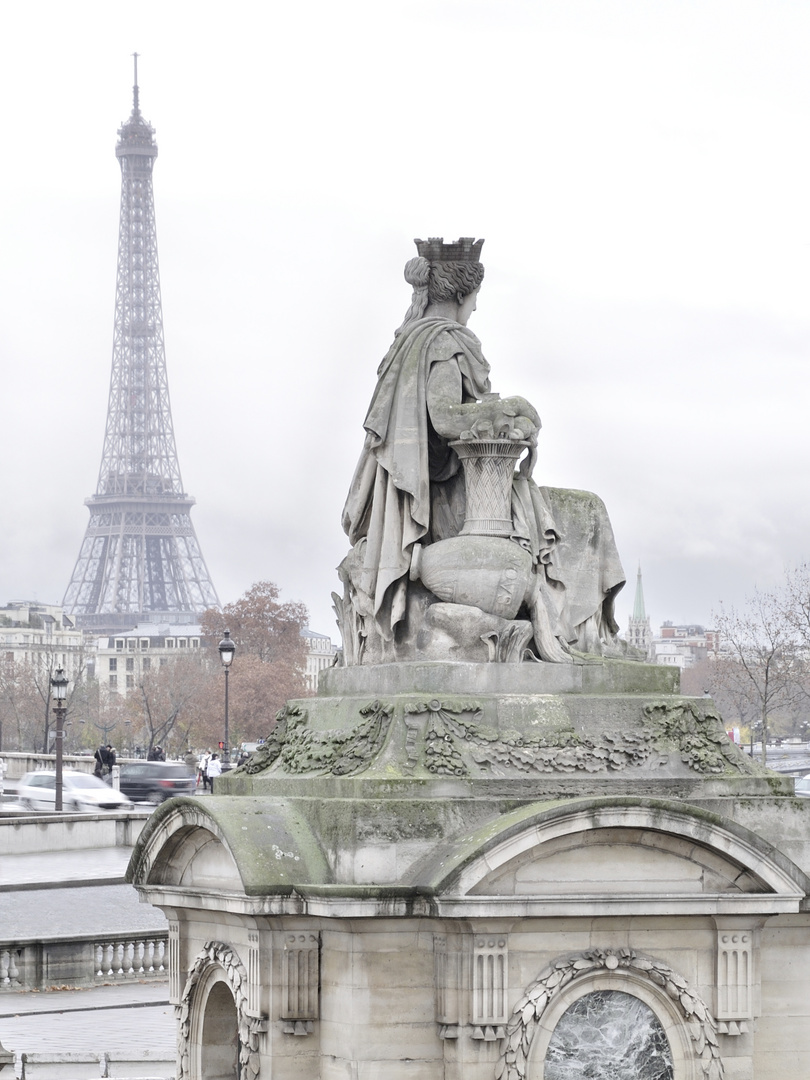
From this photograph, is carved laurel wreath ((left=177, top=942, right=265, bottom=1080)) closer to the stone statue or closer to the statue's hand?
the stone statue

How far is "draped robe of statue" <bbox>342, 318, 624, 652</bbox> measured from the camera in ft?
43.5

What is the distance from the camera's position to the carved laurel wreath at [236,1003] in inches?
480

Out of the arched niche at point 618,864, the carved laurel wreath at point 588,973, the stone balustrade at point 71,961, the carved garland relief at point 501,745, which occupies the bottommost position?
the stone balustrade at point 71,961

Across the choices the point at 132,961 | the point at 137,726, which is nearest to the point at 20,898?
the point at 132,961

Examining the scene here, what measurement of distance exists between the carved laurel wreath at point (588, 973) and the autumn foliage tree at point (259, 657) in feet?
286

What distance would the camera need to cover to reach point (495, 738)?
1223cm

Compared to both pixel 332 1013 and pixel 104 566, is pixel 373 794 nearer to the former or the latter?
pixel 332 1013

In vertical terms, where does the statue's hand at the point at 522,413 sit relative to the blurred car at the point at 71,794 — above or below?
above

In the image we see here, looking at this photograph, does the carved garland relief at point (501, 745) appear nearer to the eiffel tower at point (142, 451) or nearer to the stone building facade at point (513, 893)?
the stone building facade at point (513, 893)

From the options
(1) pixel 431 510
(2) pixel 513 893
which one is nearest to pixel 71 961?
(1) pixel 431 510

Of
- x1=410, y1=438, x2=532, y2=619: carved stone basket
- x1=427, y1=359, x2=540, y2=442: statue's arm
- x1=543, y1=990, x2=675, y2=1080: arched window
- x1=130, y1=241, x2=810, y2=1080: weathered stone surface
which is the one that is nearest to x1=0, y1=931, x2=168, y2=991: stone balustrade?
x1=130, y1=241, x2=810, y2=1080: weathered stone surface

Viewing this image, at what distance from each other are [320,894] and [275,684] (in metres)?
91.3

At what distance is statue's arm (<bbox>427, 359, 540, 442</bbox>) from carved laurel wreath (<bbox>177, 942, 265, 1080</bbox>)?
373 cm

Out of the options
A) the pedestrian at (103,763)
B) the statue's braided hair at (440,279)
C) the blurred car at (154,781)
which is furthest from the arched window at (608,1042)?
the pedestrian at (103,763)
